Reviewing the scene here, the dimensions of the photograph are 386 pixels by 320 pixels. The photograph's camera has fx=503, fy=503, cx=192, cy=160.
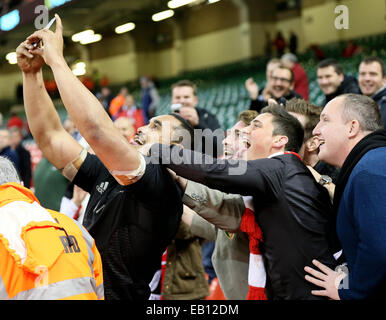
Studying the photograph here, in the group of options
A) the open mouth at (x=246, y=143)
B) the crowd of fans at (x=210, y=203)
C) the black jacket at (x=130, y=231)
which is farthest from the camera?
the open mouth at (x=246, y=143)

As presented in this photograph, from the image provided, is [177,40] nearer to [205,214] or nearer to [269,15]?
[269,15]

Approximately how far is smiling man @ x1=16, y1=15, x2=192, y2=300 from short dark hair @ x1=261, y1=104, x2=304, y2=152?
0.52 meters

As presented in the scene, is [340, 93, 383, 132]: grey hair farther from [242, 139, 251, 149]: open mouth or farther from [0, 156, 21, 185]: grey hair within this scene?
[0, 156, 21, 185]: grey hair

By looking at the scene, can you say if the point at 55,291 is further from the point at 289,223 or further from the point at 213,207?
the point at 289,223

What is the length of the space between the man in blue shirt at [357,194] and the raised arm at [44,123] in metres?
1.28

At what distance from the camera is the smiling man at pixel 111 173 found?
2025mm

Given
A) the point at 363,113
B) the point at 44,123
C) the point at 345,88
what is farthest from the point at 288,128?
the point at 345,88

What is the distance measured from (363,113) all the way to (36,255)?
154cm

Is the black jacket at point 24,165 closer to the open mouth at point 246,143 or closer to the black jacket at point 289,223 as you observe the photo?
the open mouth at point 246,143

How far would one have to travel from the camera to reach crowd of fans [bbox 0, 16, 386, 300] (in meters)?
1.61

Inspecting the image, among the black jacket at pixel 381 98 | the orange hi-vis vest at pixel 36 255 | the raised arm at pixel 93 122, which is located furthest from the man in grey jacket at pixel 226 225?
the black jacket at pixel 381 98

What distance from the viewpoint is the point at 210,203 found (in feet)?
7.55
